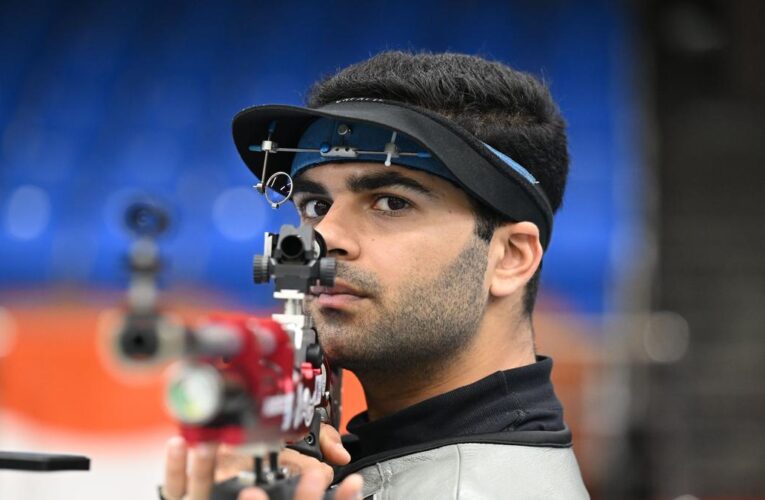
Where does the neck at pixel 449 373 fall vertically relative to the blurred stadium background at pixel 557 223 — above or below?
below

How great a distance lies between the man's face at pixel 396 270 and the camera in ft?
5.93

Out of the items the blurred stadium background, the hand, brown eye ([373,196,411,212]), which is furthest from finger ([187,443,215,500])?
the blurred stadium background

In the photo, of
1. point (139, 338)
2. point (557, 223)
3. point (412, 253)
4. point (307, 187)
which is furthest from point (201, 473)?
point (557, 223)

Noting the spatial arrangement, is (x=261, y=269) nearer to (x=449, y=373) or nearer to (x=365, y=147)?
(x=365, y=147)

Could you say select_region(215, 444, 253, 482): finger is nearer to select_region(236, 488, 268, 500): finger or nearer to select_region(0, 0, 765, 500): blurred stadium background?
select_region(236, 488, 268, 500): finger

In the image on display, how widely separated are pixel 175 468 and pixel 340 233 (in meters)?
0.58

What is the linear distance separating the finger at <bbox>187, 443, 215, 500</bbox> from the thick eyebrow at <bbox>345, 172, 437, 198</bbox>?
27.7 inches

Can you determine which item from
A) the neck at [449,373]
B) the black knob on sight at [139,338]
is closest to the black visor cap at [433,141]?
the neck at [449,373]

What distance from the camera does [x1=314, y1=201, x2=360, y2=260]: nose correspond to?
5.92ft

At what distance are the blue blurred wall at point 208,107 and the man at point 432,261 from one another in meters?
3.46

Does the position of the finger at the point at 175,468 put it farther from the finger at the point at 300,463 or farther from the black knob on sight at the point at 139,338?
the black knob on sight at the point at 139,338

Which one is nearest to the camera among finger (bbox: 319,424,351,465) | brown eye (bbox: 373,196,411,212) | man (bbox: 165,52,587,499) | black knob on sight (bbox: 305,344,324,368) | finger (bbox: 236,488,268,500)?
finger (bbox: 236,488,268,500)

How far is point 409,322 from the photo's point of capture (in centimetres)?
182

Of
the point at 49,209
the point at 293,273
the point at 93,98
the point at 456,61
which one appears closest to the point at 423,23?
the point at 93,98
